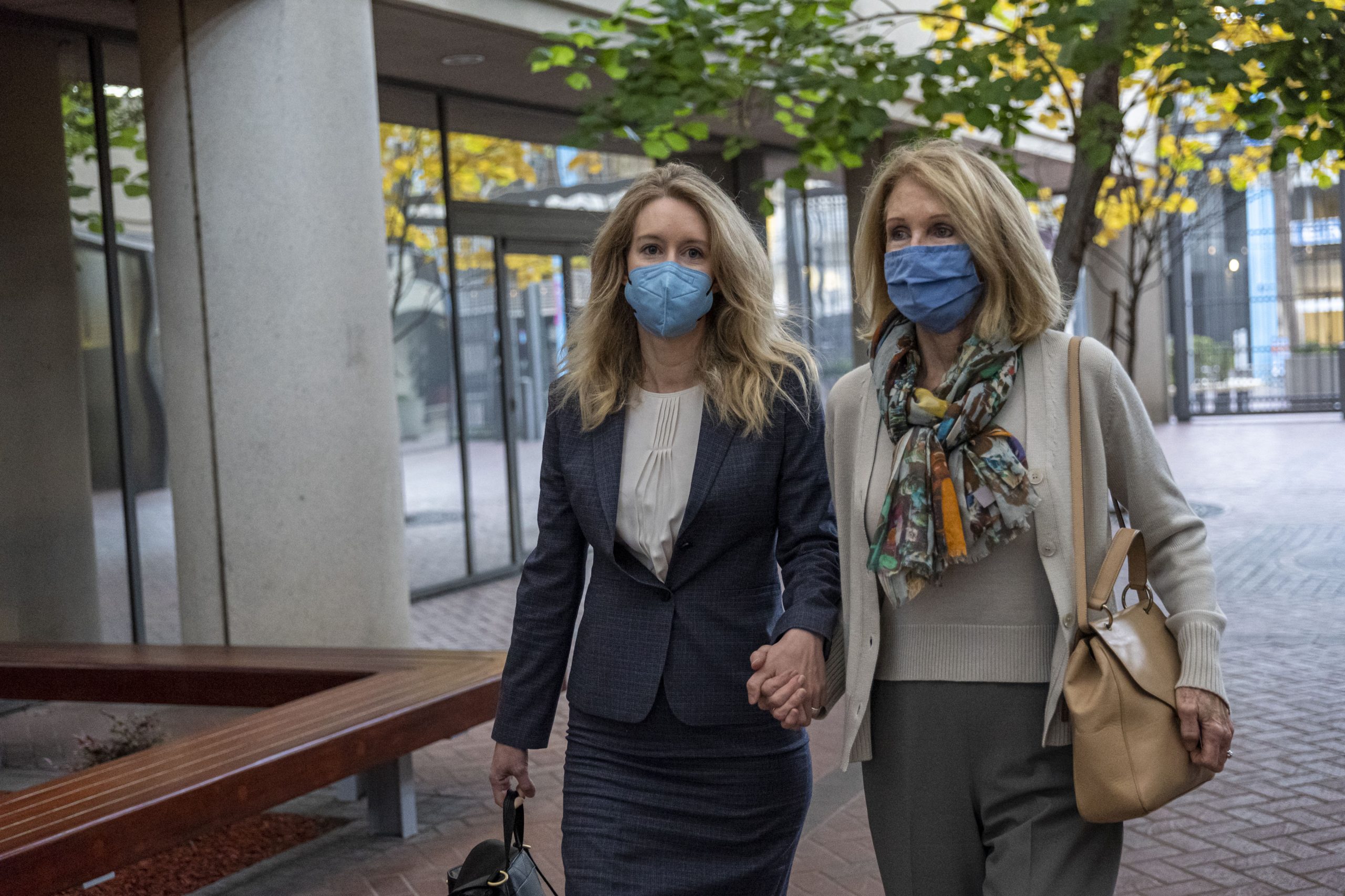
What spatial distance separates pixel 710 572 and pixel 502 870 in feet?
2.15

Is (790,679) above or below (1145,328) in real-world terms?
below

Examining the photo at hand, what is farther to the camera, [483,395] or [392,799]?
[483,395]

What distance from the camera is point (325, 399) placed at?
641cm

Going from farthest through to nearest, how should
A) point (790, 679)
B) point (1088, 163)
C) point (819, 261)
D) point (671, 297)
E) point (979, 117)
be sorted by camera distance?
→ 1. point (819, 261)
2. point (1088, 163)
3. point (979, 117)
4. point (671, 297)
5. point (790, 679)

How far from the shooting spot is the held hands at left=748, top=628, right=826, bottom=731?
2.43 meters

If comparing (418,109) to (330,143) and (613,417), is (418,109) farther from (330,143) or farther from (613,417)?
(613,417)

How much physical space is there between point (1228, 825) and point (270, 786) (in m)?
3.24

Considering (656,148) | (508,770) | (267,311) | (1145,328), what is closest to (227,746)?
(508,770)

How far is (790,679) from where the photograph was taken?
7.99 feet

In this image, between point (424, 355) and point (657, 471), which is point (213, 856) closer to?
point (657, 471)

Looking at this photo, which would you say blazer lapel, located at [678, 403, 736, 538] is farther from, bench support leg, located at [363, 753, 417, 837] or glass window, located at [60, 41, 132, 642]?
glass window, located at [60, 41, 132, 642]

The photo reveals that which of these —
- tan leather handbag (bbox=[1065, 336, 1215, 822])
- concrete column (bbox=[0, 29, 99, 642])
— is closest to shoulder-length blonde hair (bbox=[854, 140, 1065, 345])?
tan leather handbag (bbox=[1065, 336, 1215, 822])

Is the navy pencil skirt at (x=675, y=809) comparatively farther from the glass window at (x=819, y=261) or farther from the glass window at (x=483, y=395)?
the glass window at (x=819, y=261)

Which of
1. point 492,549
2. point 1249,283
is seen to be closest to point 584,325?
point 492,549
